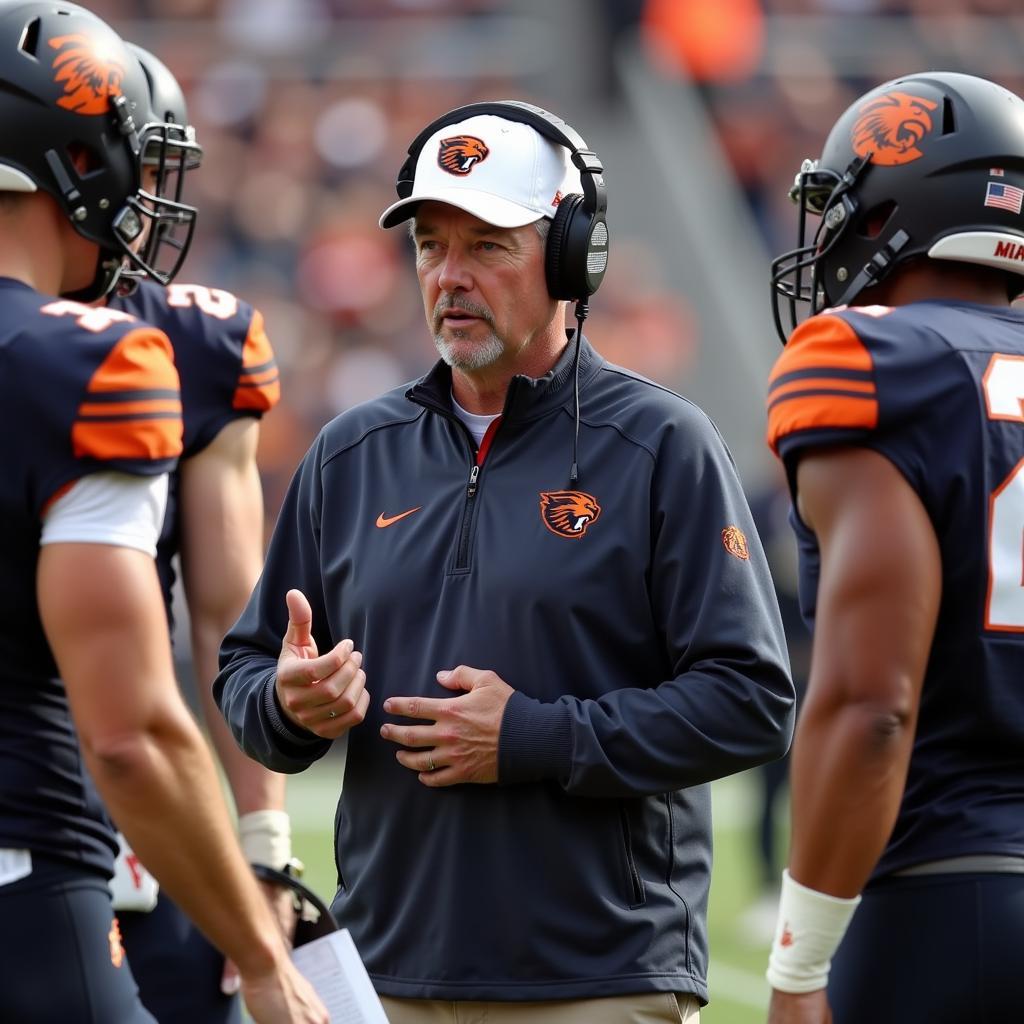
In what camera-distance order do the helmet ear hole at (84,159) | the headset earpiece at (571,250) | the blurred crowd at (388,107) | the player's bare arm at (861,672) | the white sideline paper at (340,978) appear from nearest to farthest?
the player's bare arm at (861,672), the white sideline paper at (340,978), the helmet ear hole at (84,159), the headset earpiece at (571,250), the blurred crowd at (388,107)

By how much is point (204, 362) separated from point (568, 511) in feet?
2.76

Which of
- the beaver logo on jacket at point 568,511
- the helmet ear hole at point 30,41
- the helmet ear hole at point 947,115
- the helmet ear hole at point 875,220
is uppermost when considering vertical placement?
the helmet ear hole at point 30,41

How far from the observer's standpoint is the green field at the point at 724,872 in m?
5.81

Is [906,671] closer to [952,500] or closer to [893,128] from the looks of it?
[952,500]

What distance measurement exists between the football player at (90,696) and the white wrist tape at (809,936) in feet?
1.97

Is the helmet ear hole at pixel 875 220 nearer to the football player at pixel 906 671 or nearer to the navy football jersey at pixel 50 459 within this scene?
the football player at pixel 906 671

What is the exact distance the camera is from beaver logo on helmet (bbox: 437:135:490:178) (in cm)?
290

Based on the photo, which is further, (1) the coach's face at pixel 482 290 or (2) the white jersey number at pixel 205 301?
(2) the white jersey number at pixel 205 301

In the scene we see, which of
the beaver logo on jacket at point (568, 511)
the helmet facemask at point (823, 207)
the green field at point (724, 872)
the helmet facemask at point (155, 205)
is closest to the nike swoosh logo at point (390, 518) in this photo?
the beaver logo on jacket at point (568, 511)

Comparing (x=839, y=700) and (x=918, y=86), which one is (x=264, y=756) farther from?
(x=918, y=86)

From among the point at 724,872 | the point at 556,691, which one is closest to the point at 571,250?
the point at 556,691

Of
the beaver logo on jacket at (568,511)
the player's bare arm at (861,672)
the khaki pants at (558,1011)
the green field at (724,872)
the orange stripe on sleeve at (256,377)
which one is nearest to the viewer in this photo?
the player's bare arm at (861,672)

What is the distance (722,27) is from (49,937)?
39.3 ft

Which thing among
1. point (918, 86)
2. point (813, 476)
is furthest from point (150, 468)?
point (918, 86)
